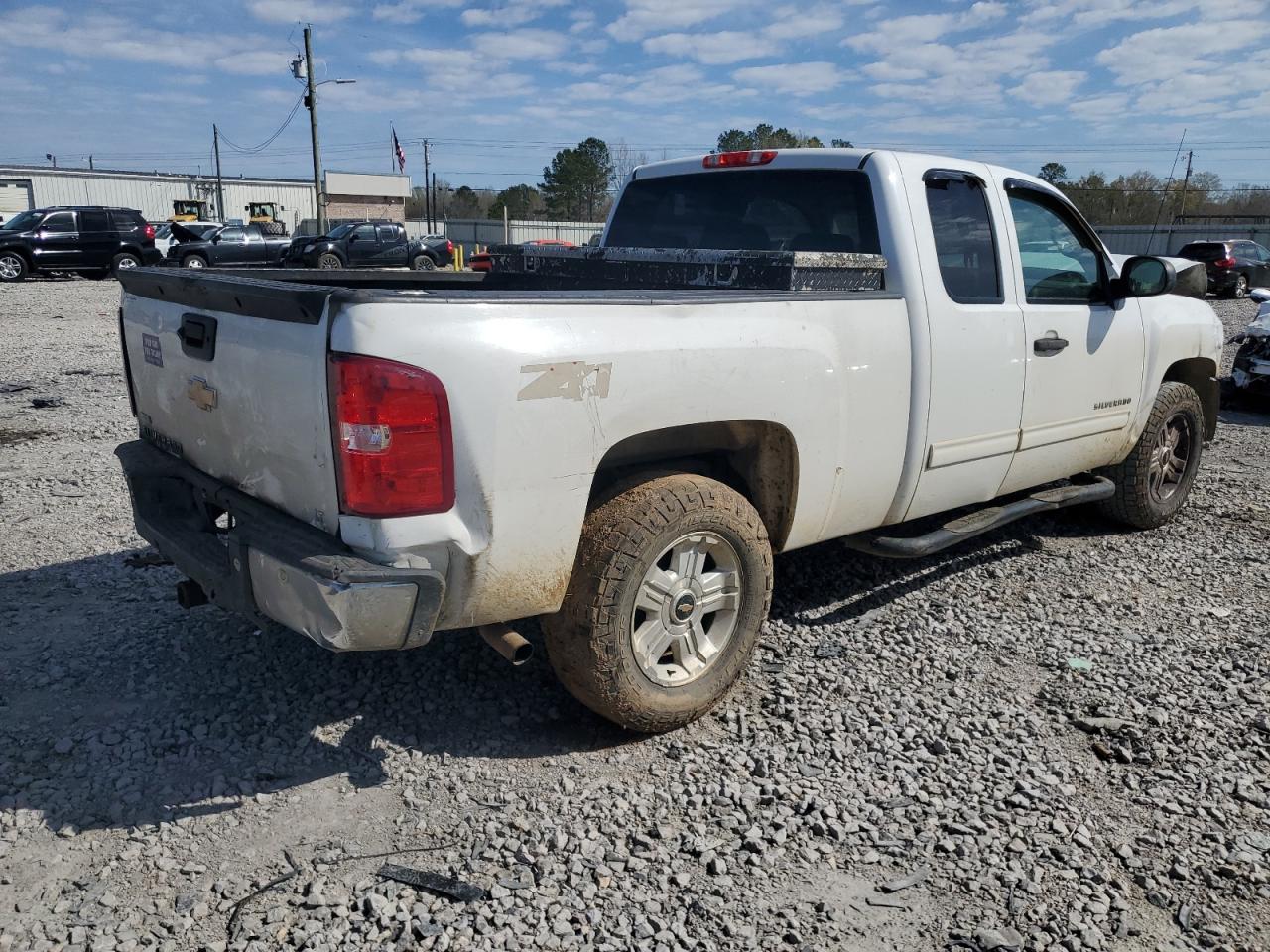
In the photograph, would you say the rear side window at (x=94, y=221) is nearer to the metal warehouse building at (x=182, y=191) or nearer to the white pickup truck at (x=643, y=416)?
the white pickup truck at (x=643, y=416)

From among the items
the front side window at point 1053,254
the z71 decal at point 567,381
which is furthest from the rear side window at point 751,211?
the z71 decal at point 567,381

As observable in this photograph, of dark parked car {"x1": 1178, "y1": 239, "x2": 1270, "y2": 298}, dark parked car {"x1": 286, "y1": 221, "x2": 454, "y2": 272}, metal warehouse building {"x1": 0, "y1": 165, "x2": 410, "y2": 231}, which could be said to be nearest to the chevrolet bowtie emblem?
dark parked car {"x1": 1178, "y1": 239, "x2": 1270, "y2": 298}

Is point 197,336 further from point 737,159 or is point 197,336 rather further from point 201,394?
point 737,159

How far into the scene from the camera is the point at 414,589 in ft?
8.66

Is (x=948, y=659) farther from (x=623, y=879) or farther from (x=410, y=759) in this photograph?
(x=410, y=759)

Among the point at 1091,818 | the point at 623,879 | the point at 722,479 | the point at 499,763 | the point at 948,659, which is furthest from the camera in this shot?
the point at 948,659

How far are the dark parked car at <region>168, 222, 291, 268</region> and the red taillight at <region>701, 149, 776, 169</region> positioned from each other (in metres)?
25.3

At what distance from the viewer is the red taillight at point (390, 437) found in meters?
2.54

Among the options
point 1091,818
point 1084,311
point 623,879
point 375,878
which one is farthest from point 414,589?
point 1084,311

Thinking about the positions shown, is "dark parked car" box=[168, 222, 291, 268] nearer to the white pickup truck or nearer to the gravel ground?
the gravel ground

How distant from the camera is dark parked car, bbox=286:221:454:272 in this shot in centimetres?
2903

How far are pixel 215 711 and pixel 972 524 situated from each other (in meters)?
3.22

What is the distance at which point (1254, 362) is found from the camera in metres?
10.1

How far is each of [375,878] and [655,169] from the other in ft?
12.1
